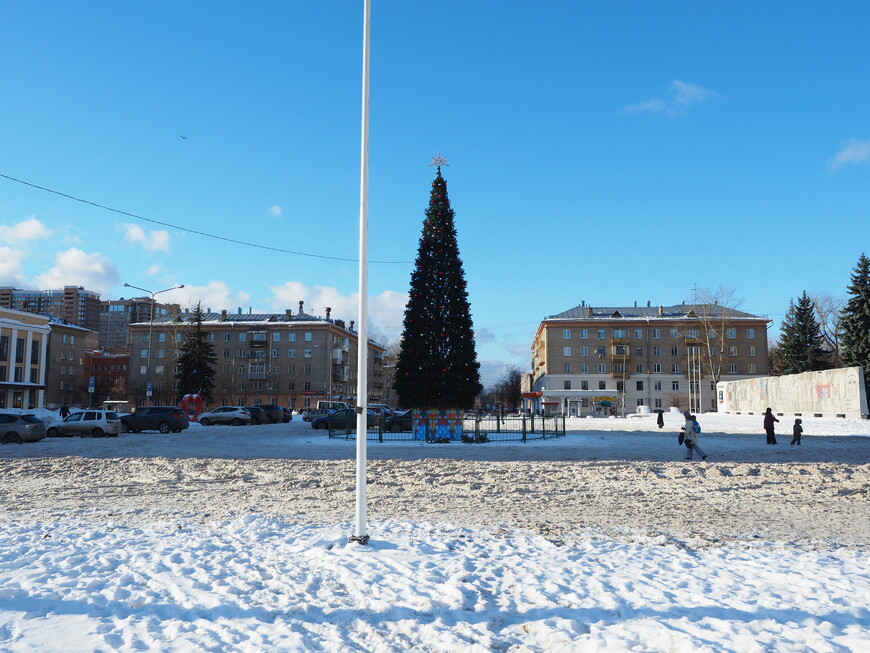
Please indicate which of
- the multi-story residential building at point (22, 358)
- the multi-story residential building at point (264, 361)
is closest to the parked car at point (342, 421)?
the multi-story residential building at point (22, 358)

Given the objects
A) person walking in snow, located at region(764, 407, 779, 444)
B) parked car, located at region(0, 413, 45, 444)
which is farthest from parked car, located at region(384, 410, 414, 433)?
person walking in snow, located at region(764, 407, 779, 444)

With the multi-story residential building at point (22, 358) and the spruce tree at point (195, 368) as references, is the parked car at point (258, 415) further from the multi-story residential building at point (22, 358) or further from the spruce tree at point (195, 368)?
the multi-story residential building at point (22, 358)

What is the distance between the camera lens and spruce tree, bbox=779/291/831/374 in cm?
7019

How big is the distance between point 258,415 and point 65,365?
6122 centimetres

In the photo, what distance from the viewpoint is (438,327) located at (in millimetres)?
29344

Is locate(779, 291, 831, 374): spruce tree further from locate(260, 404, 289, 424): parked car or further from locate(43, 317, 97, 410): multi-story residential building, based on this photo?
locate(43, 317, 97, 410): multi-story residential building

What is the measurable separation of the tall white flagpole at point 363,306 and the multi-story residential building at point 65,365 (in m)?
96.8

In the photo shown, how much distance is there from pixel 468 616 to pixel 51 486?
1219cm

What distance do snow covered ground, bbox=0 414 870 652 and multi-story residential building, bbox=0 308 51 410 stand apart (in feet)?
203

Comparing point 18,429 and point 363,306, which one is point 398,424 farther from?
point 363,306

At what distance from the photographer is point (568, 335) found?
299 ft

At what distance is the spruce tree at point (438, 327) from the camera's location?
29219 millimetres

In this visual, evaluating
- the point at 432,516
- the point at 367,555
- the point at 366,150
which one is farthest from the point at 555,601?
the point at 366,150

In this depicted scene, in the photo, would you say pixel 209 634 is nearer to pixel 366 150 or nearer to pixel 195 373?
pixel 366 150
